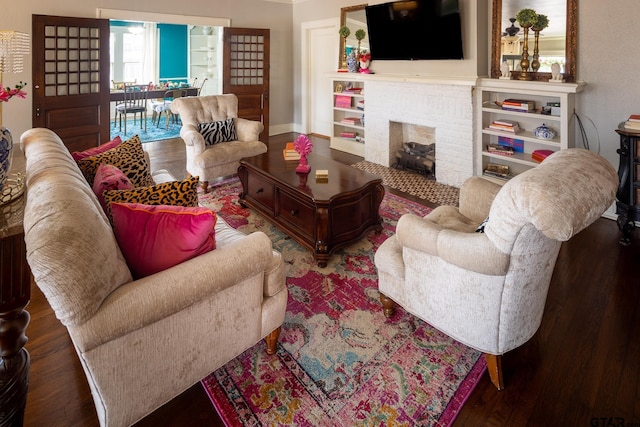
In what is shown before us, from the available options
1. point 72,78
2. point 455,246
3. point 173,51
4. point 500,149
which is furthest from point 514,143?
point 173,51

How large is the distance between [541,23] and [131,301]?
4.31 metres

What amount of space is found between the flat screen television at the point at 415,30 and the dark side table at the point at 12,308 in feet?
14.5

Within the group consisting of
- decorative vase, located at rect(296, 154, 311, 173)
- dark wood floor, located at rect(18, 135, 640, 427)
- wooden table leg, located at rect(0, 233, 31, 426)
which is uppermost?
decorative vase, located at rect(296, 154, 311, 173)

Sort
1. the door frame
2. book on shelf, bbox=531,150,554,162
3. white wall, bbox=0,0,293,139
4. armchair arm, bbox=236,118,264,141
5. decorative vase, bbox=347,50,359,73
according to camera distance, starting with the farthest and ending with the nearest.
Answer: the door frame, decorative vase, bbox=347,50,359,73, white wall, bbox=0,0,293,139, armchair arm, bbox=236,118,264,141, book on shelf, bbox=531,150,554,162

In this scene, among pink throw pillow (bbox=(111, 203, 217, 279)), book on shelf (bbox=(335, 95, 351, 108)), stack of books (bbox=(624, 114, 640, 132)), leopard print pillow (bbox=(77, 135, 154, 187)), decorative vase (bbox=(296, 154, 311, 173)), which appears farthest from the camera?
book on shelf (bbox=(335, 95, 351, 108))

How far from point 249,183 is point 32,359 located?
2321 millimetres

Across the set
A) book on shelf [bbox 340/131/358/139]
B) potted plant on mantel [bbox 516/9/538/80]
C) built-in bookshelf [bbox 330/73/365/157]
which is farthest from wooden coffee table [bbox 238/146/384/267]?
book on shelf [bbox 340/131/358/139]

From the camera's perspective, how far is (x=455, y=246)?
1679 mm

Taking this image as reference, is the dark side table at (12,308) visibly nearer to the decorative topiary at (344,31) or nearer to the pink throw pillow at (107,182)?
the pink throw pillow at (107,182)

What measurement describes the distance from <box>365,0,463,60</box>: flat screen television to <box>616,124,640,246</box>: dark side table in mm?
2019

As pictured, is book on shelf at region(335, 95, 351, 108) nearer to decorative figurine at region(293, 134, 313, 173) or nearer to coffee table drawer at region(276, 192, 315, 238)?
decorative figurine at region(293, 134, 313, 173)

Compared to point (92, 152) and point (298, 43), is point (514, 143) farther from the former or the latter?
point (298, 43)

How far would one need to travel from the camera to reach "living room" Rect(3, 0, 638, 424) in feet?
11.6

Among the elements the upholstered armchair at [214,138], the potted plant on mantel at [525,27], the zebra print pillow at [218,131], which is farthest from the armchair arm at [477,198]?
the zebra print pillow at [218,131]
